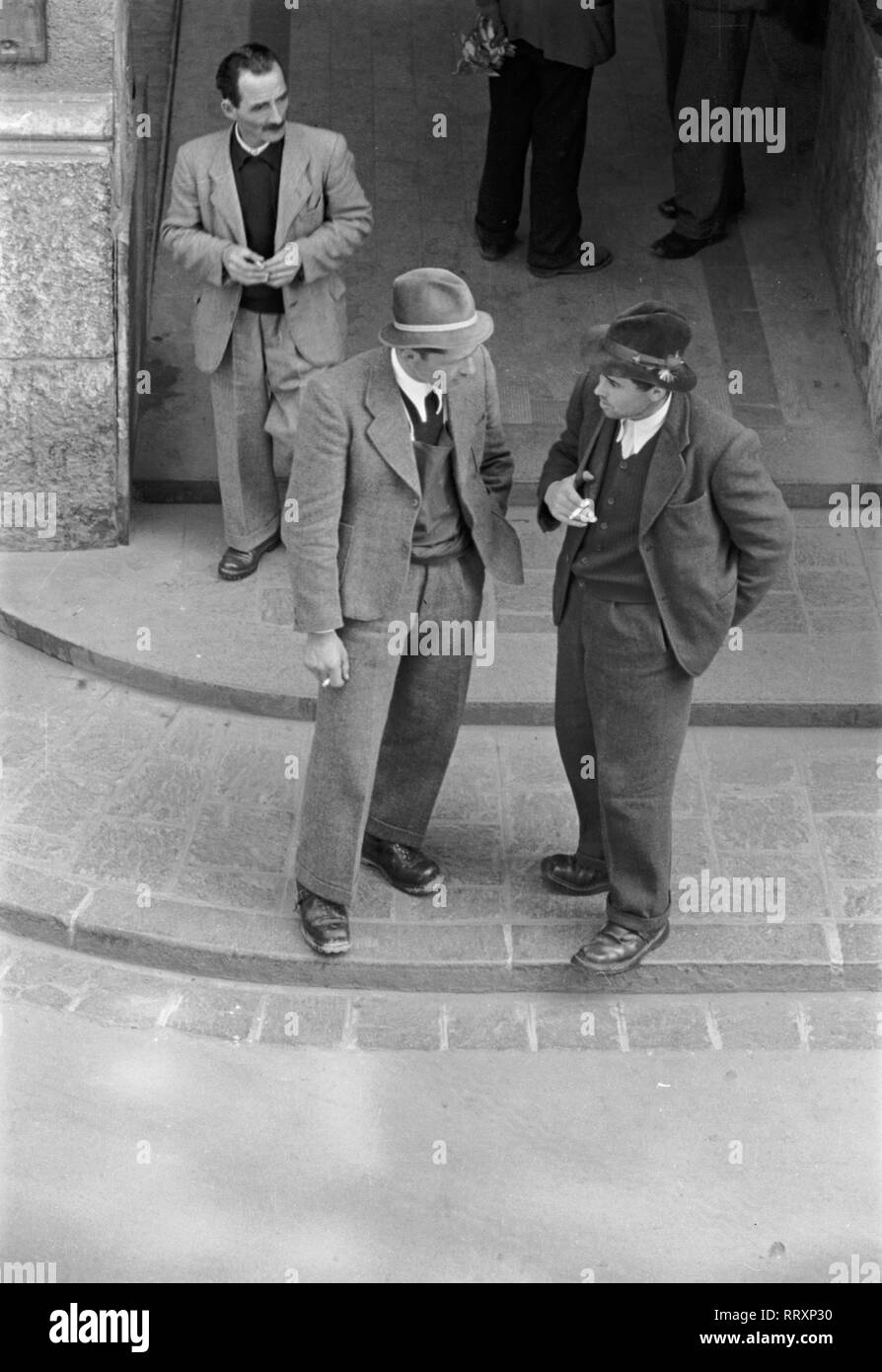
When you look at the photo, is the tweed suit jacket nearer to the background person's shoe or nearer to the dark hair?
the dark hair

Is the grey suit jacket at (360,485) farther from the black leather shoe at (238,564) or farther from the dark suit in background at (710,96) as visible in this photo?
the dark suit in background at (710,96)

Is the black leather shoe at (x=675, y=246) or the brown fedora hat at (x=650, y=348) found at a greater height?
the brown fedora hat at (x=650, y=348)

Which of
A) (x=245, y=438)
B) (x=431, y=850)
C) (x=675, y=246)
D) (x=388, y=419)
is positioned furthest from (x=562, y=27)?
(x=431, y=850)

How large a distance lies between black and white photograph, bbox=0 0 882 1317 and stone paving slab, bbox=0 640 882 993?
2cm

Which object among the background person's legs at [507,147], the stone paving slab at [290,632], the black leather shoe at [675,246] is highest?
the background person's legs at [507,147]

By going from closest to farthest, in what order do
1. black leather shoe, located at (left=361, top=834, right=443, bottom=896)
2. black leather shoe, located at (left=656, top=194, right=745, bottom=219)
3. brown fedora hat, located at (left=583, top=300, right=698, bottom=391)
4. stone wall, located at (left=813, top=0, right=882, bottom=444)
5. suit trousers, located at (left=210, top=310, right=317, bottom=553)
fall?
brown fedora hat, located at (left=583, top=300, right=698, bottom=391) → black leather shoe, located at (left=361, top=834, right=443, bottom=896) → suit trousers, located at (left=210, top=310, right=317, bottom=553) → stone wall, located at (left=813, top=0, right=882, bottom=444) → black leather shoe, located at (left=656, top=194, right=745, bottom=219)

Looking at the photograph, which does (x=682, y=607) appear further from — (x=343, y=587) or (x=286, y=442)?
(x=286, y=442)

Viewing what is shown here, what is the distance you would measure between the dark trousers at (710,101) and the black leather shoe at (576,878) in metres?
3.80

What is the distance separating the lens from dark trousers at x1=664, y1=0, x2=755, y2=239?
8.73m

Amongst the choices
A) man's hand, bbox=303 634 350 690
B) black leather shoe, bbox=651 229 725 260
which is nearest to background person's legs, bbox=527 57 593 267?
black leather shoe, bbox=651 229 725 260

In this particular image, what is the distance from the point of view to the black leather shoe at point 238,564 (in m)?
7.54

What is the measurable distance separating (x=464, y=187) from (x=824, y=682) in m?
3.45

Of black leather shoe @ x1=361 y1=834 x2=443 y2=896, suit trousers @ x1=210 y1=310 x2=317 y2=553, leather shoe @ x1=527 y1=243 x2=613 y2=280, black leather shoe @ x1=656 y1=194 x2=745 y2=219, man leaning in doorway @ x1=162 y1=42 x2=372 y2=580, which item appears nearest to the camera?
black leather shoe @ x1=361 y1=834 x2=443 y2=896

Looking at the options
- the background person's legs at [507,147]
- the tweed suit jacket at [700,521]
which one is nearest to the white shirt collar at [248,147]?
the tweed suit jacket at [700,521]
